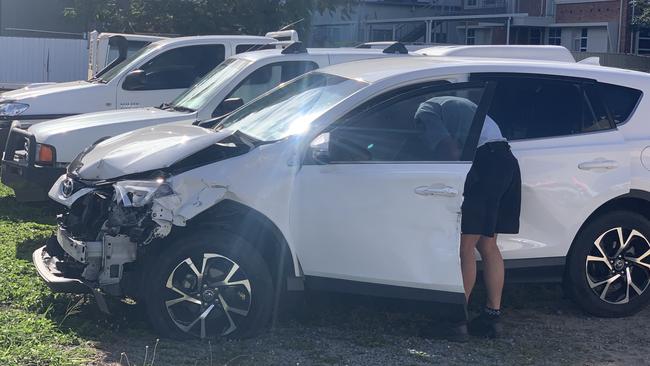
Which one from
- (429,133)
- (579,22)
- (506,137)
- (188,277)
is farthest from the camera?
(579,22)

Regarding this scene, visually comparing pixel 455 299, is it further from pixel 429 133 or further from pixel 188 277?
pixel 188 277

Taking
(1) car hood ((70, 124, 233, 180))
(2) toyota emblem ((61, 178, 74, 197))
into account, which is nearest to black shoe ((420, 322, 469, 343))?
(1) car hood ((70, 124, 233, 180))

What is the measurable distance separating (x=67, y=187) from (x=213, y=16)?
15623 mm

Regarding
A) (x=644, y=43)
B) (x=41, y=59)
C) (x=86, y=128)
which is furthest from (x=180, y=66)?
(x=644, y=43)

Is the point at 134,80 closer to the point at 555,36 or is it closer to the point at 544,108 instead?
the point at 544,108

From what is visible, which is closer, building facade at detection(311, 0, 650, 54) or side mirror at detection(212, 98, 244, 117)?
Answer: side mirror at detection(212, 98, 244, 117)

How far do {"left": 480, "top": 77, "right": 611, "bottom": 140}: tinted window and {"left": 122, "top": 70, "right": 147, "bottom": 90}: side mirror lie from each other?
5.26m

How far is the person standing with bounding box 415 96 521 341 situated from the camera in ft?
18.0

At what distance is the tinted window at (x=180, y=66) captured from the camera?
Result: 403 inches

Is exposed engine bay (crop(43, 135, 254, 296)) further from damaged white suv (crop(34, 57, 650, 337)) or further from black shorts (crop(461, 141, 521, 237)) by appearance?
black shorts (crop(461, 141, 521, 237))

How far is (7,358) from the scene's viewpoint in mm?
4641

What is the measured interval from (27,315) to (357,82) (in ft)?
8.60

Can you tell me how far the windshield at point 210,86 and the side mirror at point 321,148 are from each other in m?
3.26

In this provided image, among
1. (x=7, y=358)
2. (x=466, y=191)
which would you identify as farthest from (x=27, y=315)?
(x=466, y=191)
